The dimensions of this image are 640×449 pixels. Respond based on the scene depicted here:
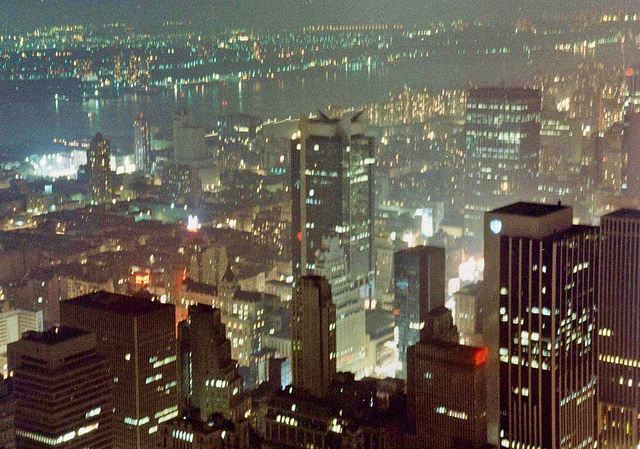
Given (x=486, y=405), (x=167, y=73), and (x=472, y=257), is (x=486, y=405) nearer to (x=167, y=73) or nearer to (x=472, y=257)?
(x=472, y=257)

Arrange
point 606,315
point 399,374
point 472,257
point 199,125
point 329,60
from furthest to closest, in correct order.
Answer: point 199,125, point 329,60, point 472,257, point 399,374, point 606,315

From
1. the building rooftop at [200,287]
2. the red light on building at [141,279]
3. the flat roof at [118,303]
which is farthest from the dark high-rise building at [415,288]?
the red light on building at [141,279]

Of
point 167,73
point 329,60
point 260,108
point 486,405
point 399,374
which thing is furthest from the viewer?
point 260,108

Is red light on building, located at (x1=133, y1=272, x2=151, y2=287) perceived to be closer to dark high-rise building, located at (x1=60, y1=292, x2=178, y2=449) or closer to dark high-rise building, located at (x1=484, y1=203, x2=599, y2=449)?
dark high-rise building, located at (x1=60, y1=292, x2=178, y2=449)

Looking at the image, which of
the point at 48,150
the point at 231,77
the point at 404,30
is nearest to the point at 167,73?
the point at 231,77

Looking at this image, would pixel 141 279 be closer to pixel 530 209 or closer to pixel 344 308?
pixel 344 308

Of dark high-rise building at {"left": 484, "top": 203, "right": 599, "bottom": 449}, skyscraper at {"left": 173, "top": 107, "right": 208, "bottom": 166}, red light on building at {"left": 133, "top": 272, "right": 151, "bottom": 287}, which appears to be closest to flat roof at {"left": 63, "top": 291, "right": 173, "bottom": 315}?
red light on building at {"left": 133, "top": 272, "right": 151, "bottom": 287}

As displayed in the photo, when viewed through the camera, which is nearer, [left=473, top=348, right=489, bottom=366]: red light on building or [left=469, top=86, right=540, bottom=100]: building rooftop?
[left=473, top=348, right=489, bottom=366]: red light on building

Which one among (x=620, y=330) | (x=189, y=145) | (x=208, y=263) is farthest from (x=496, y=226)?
(x=189, y=145)
